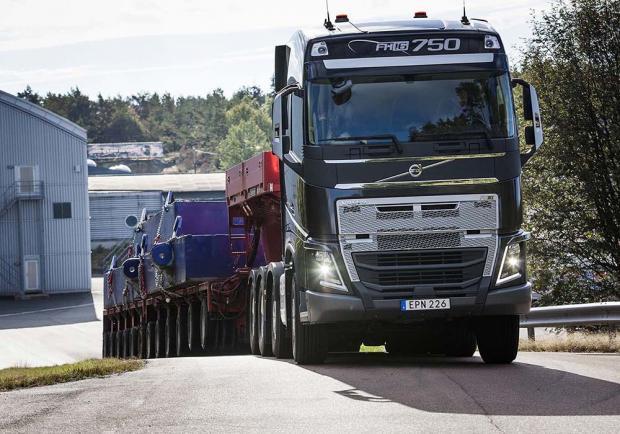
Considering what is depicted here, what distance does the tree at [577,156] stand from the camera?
104ft

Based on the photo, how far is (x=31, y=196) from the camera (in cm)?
7181

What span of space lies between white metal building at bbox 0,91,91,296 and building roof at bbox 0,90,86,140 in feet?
0.17

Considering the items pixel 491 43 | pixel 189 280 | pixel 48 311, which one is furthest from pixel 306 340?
pixel 48 311

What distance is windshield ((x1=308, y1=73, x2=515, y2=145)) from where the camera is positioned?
14938 mm

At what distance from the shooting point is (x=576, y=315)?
2103 centimetres

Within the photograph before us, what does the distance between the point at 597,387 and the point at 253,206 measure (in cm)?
867

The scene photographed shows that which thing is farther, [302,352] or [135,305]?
[135,305]

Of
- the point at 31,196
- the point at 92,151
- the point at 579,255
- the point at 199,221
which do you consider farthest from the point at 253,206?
the point at 92,151

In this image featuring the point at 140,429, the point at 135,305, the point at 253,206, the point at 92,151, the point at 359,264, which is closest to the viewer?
the point at 140,429

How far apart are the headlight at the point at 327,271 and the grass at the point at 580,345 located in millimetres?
6286

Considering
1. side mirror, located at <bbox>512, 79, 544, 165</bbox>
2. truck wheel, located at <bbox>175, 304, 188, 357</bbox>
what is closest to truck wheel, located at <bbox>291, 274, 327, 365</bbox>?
side mirror, located at <bbox>512, 79, 544, 165</bbox>

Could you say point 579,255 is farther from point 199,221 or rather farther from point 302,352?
point 302,352

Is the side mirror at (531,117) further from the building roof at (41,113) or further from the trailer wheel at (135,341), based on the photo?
the building roof at (41,113)

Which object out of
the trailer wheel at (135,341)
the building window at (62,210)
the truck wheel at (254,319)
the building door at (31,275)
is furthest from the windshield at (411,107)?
the building window at (62,210)
